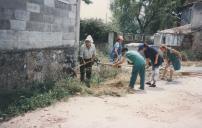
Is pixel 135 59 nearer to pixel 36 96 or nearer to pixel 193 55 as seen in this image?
pixel 36 96

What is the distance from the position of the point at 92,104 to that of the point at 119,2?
33.4m

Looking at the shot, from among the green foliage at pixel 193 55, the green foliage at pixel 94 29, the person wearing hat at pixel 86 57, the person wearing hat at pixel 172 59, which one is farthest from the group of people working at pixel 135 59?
the green foliage at pixel 94 29

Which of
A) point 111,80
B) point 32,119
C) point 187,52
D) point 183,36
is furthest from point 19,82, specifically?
point 183,36

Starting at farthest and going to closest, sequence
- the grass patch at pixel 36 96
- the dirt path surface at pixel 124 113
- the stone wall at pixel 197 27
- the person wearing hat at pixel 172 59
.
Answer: the stone wall at pixel 197 27, the person wearing hat at pixel 172 59, the grass patch at pixel 36 96, the dirt path surface at pixel 124 113

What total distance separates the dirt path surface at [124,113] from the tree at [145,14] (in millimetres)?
28750

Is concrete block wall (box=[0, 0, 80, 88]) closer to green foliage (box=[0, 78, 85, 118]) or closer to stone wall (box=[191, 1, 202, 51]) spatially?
green foliage (box=[0, 78, 85, 118])

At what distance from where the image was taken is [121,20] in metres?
43.7

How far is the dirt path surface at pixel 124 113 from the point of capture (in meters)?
8.06

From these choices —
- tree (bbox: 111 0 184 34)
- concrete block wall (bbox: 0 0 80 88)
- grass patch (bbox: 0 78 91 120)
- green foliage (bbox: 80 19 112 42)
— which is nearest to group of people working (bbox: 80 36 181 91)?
concrete block wall (bbox: 0 0 80 88)

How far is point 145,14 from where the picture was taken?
1615 inches

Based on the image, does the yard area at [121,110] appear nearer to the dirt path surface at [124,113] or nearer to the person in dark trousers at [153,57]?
the dirt path surface at [124,113]

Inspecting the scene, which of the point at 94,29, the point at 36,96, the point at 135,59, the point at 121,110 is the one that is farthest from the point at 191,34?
the point at 36,96

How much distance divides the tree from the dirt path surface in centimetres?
2875

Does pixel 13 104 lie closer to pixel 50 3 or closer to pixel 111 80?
pixel 50 3
